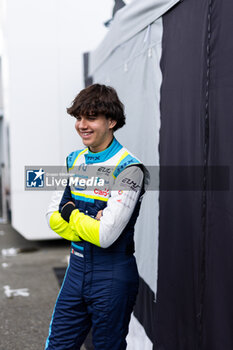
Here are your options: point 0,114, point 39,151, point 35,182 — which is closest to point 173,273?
point 35,182

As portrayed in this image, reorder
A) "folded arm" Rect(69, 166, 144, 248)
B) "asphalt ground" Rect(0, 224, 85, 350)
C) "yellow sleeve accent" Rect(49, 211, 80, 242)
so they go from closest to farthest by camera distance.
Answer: "folded arm" Rect(69, 166, 144, 248), "yellow sleeve accent" Rect(49, 211, 80, 242), "asphalt ground" Rect(0, 224, 85, 350)

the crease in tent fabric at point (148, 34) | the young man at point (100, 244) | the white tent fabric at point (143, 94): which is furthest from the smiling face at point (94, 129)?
the crease in tent fabric at point (148, 34)

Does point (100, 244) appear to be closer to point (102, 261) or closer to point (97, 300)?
point (102, 261)

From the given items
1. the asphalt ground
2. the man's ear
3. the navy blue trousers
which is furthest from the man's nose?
the asphalt ground

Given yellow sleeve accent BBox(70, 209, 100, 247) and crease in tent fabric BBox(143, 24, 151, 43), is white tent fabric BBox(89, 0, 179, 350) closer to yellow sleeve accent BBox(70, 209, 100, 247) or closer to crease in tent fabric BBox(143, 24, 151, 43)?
crease in tent fabric BBox(143, 24, 151, 43)

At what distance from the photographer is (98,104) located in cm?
177

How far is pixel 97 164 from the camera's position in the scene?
1.83 metres

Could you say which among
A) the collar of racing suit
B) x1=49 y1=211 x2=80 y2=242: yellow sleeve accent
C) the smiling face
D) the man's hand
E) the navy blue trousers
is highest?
the smiling face

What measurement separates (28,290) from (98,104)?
119 inches

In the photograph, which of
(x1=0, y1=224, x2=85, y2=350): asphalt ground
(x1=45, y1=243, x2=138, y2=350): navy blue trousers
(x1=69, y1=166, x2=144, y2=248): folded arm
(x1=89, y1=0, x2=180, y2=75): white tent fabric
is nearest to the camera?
(x1=69, y1=166, x2=144, y2=248): folded arm

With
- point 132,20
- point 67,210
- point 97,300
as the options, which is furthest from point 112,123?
point 132,20

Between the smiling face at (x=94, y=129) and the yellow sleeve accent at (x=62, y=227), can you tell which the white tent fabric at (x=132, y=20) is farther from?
the yellow sleeve accent at (x=62, y=227)

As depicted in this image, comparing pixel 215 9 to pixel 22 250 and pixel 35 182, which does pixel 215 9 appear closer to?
pixel 35 182

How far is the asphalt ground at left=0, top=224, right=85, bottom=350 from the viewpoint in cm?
318
